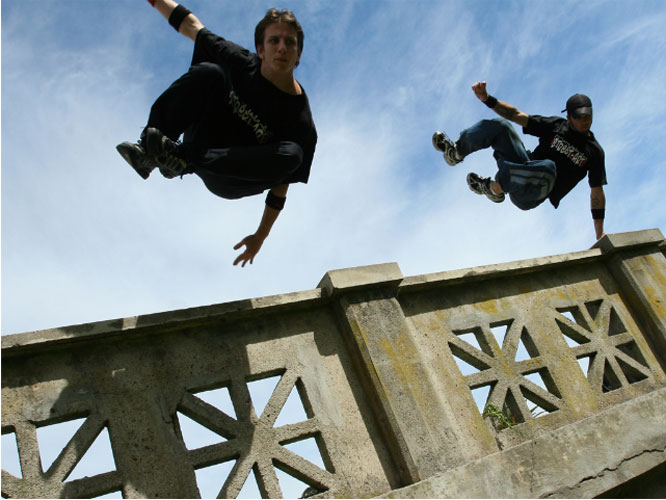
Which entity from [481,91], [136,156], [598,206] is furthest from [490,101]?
[136,156]

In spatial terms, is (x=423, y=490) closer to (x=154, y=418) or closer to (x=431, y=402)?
(x=431, y=402)

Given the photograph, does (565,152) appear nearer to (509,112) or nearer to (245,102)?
(509,112)

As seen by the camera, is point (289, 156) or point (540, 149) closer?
point (289, 156)

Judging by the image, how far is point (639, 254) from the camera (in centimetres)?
486

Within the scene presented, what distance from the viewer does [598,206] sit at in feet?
17.2

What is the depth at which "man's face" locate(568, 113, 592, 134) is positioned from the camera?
516 cm

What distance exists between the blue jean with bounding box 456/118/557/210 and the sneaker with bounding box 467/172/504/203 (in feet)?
1.04

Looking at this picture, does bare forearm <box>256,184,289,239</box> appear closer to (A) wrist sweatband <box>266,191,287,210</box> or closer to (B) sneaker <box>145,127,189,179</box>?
(A) wrist sweatband <box>266,191,287,210</box>

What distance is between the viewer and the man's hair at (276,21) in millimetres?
3466

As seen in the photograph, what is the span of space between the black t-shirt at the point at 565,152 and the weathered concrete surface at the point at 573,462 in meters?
2.02

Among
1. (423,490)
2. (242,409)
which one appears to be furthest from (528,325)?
(242,409)

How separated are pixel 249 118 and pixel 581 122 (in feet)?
10.3

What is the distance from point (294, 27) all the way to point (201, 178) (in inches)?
41.0

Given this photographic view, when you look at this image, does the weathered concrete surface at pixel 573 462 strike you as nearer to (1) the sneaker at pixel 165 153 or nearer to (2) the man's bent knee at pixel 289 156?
(2) the man's bent knee at pixel 289 156
